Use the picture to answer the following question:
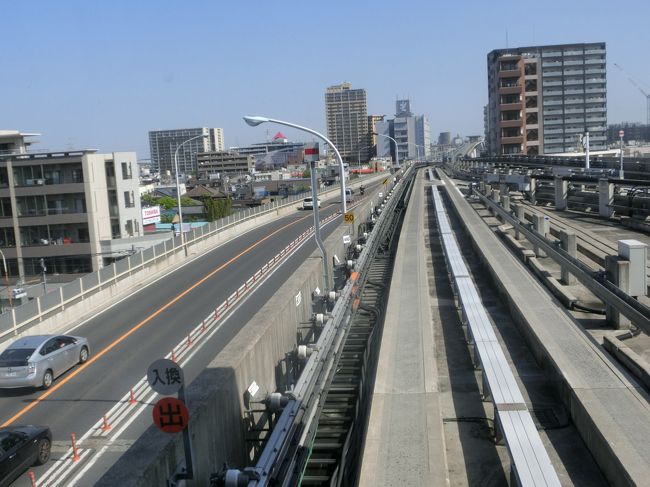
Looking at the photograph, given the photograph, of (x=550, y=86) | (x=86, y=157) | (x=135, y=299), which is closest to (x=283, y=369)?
(x=135, y=299)

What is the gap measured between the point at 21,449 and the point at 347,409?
229 inches

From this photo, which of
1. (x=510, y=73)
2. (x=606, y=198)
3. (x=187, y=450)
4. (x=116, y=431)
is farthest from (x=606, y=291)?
(x=510, y=73)

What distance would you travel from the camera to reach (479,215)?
34750 millimetres

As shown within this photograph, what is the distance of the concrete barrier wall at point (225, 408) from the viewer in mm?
7914

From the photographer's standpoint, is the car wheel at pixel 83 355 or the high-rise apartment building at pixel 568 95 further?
the high-rise apartment building at pixel 568 95

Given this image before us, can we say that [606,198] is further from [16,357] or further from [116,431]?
[16,357]

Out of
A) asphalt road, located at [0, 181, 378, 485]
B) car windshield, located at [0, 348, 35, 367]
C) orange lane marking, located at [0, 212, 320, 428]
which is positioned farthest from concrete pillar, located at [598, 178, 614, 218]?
car windshield, located at [0, 348, 35, 367]

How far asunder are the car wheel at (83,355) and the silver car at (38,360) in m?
0.06

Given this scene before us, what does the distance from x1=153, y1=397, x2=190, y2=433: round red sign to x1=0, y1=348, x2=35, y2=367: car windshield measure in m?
11.4

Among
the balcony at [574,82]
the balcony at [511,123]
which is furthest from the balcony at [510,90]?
the balcony at [574,82]

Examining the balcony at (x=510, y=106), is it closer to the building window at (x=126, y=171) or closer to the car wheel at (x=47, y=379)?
the building window at (x=126, y=171)

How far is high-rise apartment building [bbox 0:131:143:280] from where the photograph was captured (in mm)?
53000

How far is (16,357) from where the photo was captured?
17.5m

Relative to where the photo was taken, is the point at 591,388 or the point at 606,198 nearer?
the point at 591,388
